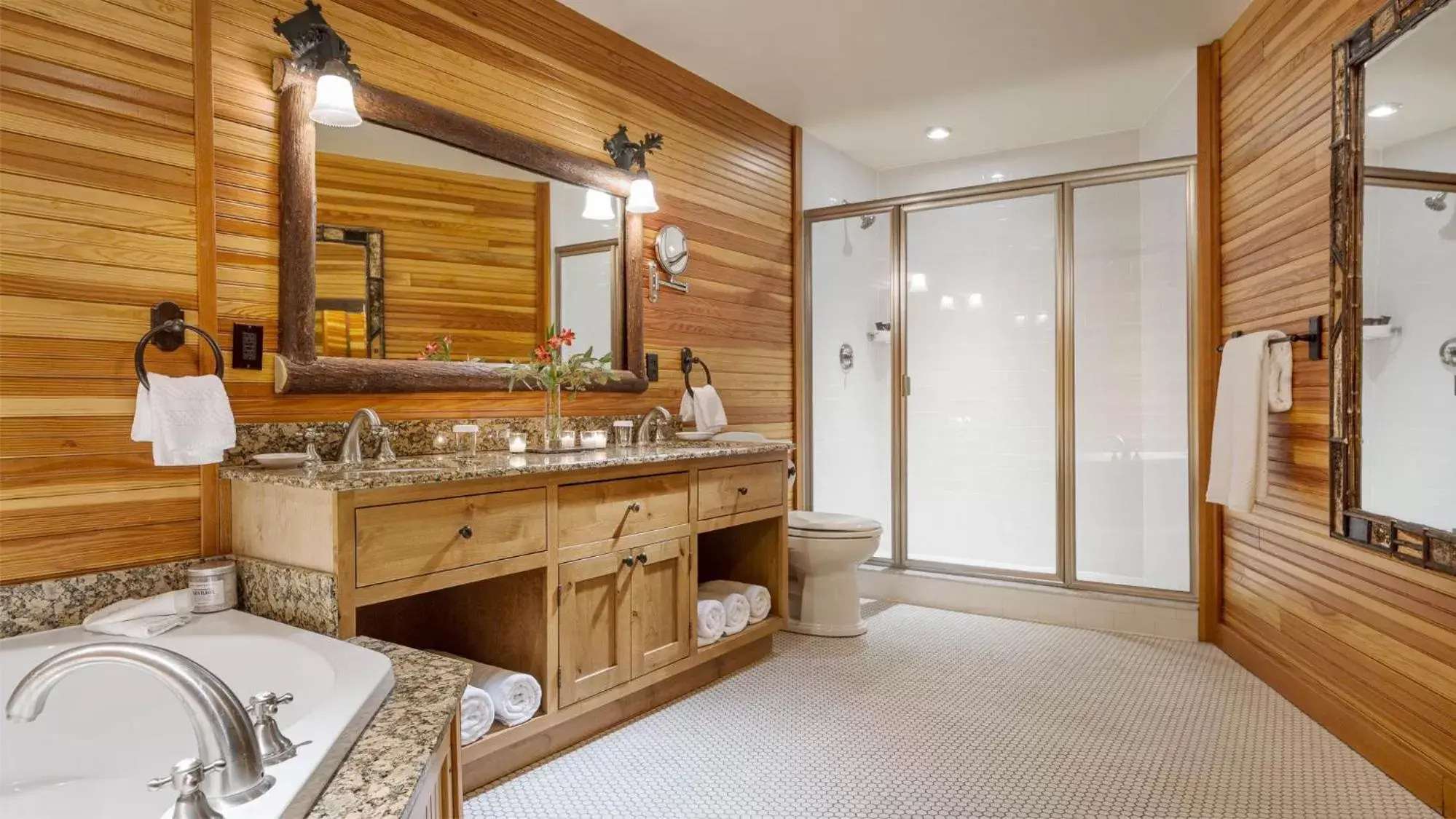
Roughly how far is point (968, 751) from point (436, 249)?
2239mm

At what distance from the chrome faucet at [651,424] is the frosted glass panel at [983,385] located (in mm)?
1564

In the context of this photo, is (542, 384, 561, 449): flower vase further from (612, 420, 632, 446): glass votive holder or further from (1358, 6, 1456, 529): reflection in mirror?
(1358, 6, 1456, 529): reflection in mirror

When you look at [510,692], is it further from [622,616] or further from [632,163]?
[632,163]

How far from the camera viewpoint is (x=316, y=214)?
2225mm

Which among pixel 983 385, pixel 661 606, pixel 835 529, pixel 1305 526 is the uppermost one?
pixel 983 385

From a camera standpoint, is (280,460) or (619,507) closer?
(280,460)

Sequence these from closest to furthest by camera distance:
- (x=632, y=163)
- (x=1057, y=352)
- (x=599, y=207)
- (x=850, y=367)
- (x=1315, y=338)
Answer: (x=1315, y=338) < (x=599, y=207) < (x=632, y=163) < (x=1057, y=352) < (x=850, y=367)

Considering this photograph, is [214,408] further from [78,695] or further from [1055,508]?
[1055,508]

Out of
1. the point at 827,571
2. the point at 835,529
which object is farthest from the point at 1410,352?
the point at 827,571

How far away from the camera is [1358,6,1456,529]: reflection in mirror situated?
1.89m

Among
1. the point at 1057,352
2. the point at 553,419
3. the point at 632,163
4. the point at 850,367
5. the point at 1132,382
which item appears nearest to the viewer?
the point at 553,419

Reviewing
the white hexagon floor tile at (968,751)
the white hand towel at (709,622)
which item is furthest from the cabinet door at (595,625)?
the white hand towel at (709,622)

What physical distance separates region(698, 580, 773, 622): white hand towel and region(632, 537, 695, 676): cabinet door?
0.38 meters

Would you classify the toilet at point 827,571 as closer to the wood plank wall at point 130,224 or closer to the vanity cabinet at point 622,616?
the vanity cabinet at point 622,616
